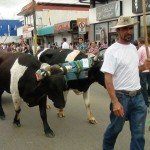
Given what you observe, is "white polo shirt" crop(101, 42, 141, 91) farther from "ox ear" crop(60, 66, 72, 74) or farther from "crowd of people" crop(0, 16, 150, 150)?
"ox ear" crop(60, 66, 72, 74)

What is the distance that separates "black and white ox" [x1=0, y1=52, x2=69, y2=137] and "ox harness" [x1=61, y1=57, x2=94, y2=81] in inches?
20.2

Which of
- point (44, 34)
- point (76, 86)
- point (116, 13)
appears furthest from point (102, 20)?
point (76, 86)

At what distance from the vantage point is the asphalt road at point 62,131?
5.89m

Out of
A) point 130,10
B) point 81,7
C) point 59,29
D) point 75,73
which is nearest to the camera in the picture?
point 75,73

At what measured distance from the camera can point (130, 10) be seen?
70.9 ft

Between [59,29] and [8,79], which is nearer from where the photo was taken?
[8,79]

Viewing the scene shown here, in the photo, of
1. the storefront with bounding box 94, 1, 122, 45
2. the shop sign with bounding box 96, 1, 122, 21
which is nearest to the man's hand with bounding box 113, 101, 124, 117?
the storefront with bounding box 94, 1, 122, 45

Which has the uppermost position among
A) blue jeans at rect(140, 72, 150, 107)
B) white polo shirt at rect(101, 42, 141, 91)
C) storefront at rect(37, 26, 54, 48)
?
storefront at rect(37, 26, 54, 48)

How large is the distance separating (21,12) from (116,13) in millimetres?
33635

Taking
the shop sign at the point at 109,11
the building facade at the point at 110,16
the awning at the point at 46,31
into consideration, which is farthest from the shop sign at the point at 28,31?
the shop sign at the point at 109,11

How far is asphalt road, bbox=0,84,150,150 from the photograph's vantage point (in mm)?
5891

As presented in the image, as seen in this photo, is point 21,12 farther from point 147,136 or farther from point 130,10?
point 147,136

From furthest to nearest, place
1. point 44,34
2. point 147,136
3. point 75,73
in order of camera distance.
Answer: point 44,34 → point 75,73 → point 147,136

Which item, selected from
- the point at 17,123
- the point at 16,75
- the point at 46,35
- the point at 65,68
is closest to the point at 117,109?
the point at 65,68
